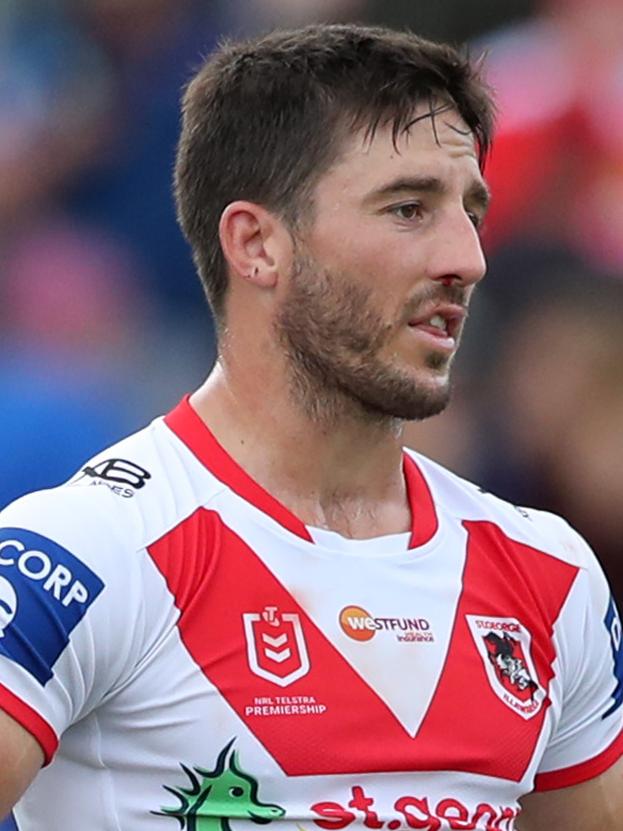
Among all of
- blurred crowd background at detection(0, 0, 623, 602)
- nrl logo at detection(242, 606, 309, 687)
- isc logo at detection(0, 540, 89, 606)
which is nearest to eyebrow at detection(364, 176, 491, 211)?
nrl logo at detection(242, 606, 309, 687)

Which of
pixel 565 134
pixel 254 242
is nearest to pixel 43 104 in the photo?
pixel 565 134

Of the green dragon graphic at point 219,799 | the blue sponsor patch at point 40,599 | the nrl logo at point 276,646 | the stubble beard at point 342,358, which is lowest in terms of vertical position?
the green dragon graphic at point 219,799

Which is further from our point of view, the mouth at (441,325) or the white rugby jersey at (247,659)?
the mouth at (441,325)

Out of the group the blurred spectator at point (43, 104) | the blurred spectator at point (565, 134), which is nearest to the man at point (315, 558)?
the blurred spectator at point (565, 134)

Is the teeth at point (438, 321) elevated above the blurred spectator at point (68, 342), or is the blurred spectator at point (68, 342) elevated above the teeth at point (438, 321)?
the teeth at point (438, 321)

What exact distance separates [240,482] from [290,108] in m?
0.62

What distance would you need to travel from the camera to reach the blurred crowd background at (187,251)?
5.02 meters

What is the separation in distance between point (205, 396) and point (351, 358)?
0.27 metres

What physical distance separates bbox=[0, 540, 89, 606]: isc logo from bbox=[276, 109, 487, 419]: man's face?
0.61 metres

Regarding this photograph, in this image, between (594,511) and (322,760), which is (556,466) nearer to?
(594,511)

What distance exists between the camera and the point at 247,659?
2.66 metres

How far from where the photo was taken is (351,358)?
2883 millimetres

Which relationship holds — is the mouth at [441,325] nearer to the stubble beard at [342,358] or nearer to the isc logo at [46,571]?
the stubble beard at [342,358]

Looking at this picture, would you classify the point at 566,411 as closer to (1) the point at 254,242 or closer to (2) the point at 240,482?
(1) the point at 254,242
